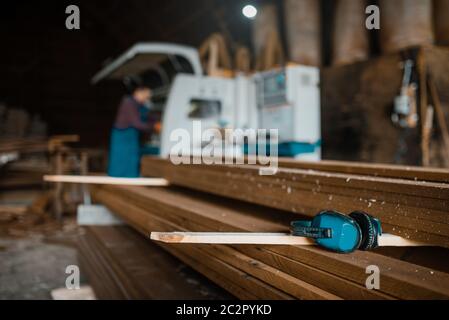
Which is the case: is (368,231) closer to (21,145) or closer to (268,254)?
(268,254)

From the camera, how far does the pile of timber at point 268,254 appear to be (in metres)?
1.11

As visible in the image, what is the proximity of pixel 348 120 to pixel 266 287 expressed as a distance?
2.98 m

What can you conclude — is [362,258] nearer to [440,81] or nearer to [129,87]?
[440,81]

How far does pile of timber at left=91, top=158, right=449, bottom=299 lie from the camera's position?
3.63ft

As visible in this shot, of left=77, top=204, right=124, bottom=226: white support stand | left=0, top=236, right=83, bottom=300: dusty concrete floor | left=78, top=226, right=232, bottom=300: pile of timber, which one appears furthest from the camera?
left=77, top=204, right=124, bottom=226: white support stand

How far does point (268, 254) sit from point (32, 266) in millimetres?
3301

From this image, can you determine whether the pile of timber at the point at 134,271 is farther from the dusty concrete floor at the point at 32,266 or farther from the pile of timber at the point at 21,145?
the pile of timber at the point at 21,145

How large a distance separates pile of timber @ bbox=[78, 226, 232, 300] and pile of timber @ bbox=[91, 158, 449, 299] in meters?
0.22

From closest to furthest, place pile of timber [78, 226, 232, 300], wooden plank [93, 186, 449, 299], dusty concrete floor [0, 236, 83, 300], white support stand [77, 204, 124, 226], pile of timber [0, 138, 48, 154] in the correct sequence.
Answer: wooden plank [93, 186, 449, 299]
pile of timber [78, 226, 232, 300]
dusty concrete floor [0, 236, 83, 300]
white support stand [77, 204, 124, 226]
pile of timber [0, 138, 48, 154]

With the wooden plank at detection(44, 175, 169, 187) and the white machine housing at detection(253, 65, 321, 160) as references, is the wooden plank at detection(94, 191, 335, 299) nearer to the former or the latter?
the wooden plank at detection(44, 175, 169, 187)

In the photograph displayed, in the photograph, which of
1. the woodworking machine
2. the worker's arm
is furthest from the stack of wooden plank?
the woodworking machine
